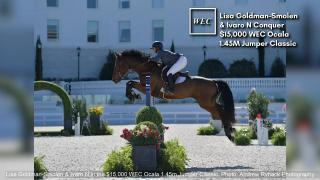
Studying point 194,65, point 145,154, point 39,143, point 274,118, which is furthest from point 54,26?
point 145,154

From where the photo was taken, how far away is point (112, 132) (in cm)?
1884

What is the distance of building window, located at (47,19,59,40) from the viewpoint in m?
34.5

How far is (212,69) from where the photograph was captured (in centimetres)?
3167

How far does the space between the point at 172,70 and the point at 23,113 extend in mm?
6249

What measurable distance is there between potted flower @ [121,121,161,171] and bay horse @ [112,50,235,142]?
6.19ft

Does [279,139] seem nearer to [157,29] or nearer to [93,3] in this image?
[157,29]

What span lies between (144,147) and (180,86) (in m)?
2.31

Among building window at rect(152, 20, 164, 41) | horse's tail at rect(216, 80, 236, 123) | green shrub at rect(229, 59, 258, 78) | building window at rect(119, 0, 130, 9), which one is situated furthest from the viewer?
building window at rect(119, 0, 130, 9)

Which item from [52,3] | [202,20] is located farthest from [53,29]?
[202,20]

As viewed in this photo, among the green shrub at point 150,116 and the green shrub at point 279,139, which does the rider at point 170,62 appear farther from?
the green shrub at point 279,139

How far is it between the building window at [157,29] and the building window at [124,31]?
1.58 metres

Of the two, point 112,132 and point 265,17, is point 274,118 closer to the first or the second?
point 112,132

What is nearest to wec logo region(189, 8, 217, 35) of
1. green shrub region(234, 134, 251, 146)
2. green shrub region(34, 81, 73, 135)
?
green shrub region(234, 134, 251, 146)

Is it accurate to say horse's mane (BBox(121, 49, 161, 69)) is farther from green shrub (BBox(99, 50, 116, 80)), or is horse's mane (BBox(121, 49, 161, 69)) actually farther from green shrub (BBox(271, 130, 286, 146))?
green shrub (BBox(99, 50, 116, 80))
